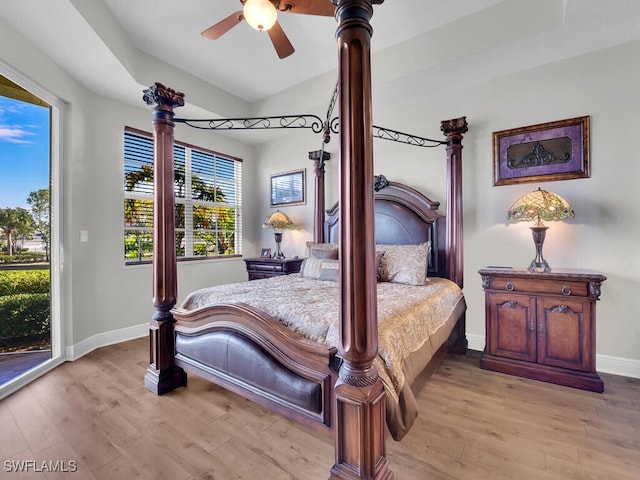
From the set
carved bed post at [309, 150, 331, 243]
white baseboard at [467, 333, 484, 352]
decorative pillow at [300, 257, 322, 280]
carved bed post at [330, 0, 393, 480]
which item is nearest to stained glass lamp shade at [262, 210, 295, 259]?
carved bed post at [309, 150, 331, 243]

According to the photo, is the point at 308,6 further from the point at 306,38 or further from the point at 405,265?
the point at 405,265

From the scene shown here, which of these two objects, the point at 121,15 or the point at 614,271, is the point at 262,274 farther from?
the point at 614,271

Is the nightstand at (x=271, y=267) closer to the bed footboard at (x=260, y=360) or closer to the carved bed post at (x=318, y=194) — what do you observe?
the carved bed post at (x=318, y=194)

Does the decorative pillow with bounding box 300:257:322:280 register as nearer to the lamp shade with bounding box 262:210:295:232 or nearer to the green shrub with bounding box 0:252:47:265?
the lamp shade with bounding box 262:210:295:232

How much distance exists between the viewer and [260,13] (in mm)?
1839

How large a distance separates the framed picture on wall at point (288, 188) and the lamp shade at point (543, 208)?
2901 mm

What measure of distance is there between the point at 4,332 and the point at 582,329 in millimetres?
4667

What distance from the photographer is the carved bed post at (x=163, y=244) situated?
2346 mm

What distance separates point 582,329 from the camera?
237cm

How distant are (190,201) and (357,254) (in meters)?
3.73

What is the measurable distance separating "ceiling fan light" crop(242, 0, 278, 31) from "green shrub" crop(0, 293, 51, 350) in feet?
9.56

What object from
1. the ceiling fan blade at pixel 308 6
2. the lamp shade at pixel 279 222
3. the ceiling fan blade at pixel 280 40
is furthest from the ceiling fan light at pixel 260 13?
the lamp shade at pixel 279 222

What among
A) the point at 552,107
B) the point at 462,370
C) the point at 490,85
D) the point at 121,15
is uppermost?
the point at 121,15

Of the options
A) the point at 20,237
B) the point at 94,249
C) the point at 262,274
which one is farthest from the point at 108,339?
the point at 262,274
